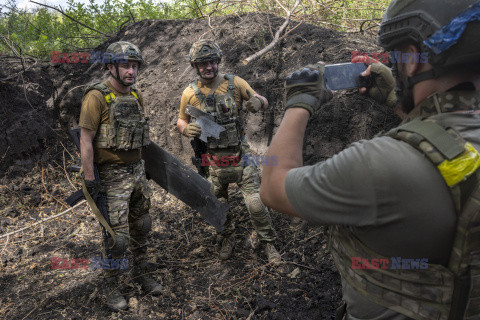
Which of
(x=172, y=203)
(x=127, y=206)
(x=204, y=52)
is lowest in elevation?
(x=172, y=203)

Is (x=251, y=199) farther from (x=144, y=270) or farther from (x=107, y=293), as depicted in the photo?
(x=107, y=293)

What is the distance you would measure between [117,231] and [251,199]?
1.53 metres

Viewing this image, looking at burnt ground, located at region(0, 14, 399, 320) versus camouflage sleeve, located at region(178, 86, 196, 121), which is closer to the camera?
burnt ground, located at region(0, 14, 399, 320)

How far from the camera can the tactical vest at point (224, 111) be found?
151 inches

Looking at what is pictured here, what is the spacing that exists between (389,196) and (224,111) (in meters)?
3.07

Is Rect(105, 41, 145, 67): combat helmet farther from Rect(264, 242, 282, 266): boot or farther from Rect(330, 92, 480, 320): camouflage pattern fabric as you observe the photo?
Rect(330, 92, 480, 320): camouflage pattern fabric

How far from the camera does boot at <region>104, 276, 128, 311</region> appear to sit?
3270 millimetres

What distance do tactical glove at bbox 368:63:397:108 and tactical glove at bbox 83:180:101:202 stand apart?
2.66 meters

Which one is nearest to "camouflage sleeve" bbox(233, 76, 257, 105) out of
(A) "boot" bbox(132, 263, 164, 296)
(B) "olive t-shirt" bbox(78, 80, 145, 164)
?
(B) "olive t-shirt" bbox(78, 80, 145, 164)

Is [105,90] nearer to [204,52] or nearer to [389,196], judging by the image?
[204,52]

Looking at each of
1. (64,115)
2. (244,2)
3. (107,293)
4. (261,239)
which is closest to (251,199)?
(261,239)

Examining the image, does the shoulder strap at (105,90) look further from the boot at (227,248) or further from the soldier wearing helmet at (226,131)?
the boot at (227,248)

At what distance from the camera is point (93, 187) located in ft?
10.2

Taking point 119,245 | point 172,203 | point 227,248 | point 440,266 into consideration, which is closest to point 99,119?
point 119,245
